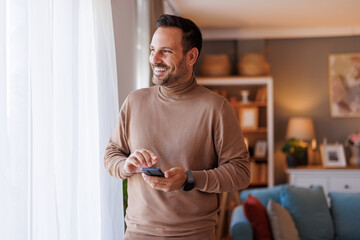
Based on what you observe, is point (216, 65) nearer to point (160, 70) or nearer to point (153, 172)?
point (160, 70)

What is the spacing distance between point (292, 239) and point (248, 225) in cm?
35

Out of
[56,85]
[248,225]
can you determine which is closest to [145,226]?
[56,85]

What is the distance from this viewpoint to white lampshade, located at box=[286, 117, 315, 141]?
6156mm

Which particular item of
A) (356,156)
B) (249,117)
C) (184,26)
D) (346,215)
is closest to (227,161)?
(184,26)

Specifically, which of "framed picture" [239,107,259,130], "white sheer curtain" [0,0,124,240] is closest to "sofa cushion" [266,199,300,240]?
"white sheer curtain" [0,0,124,240]

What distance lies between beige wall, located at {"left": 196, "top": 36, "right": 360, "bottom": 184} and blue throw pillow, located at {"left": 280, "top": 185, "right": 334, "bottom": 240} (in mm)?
2609

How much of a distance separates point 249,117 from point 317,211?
8.11 feet

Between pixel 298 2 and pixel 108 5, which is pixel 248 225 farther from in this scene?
pixel 298 2

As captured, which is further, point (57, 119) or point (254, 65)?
point (254, 65)

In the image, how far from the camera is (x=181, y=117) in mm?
1670

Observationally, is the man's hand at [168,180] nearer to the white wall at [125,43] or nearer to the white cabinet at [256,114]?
the white wall at [125,43]

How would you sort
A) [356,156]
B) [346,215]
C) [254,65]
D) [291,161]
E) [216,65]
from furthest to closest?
[216,65] → [254,65] → [356,156] → [291,161] → [346,215]

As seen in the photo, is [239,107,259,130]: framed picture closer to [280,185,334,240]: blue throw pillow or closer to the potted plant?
the potted plant

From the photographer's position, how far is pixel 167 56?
1.64m
